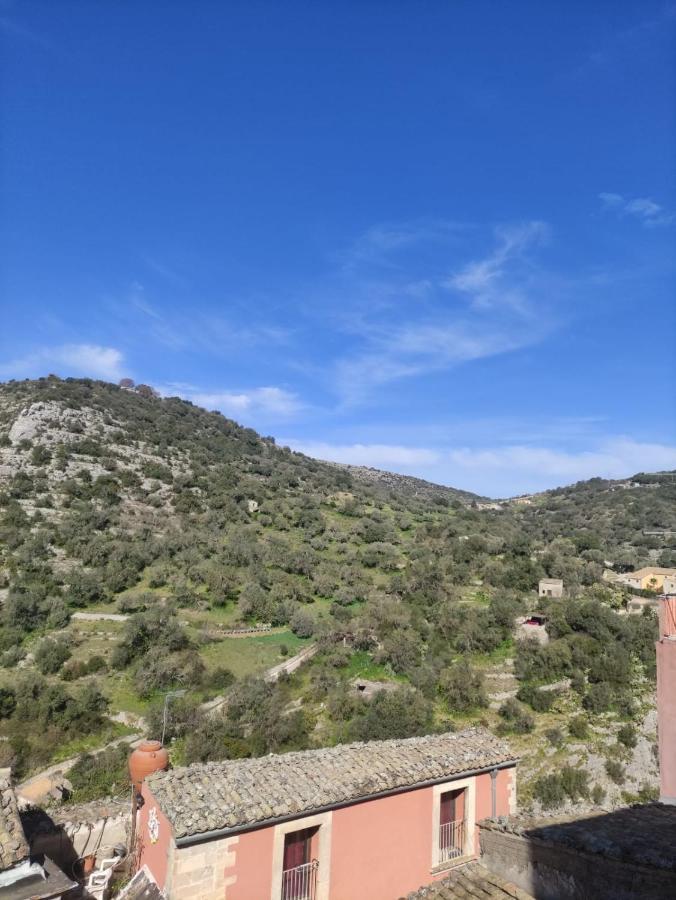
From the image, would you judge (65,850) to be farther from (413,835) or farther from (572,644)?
(572,644)

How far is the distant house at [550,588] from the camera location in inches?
1450

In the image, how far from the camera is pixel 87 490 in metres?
44.8

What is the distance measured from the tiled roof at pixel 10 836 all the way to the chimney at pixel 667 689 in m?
7.86

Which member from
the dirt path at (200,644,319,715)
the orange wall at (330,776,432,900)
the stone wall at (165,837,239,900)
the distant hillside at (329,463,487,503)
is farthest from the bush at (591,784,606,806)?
the distant hillside at (329,463,487,503)

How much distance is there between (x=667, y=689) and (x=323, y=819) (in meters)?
5.20

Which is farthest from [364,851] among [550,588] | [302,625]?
[550,588]

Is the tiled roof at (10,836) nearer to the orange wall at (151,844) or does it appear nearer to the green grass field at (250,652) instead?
the orange wall at (151,844)

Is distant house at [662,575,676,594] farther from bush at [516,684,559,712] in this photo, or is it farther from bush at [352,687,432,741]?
bush at [352,687,432,741]

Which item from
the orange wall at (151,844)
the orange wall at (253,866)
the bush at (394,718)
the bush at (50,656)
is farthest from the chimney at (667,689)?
the bush at (50,656)

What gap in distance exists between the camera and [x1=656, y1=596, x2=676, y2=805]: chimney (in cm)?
559

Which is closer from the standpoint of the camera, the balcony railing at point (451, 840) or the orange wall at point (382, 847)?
the orange wall at point (382, 847)

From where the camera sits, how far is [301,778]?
850cm

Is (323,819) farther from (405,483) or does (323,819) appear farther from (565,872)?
Answer: (405,483)

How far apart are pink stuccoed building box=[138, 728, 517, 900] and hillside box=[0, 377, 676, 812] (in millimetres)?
11565
